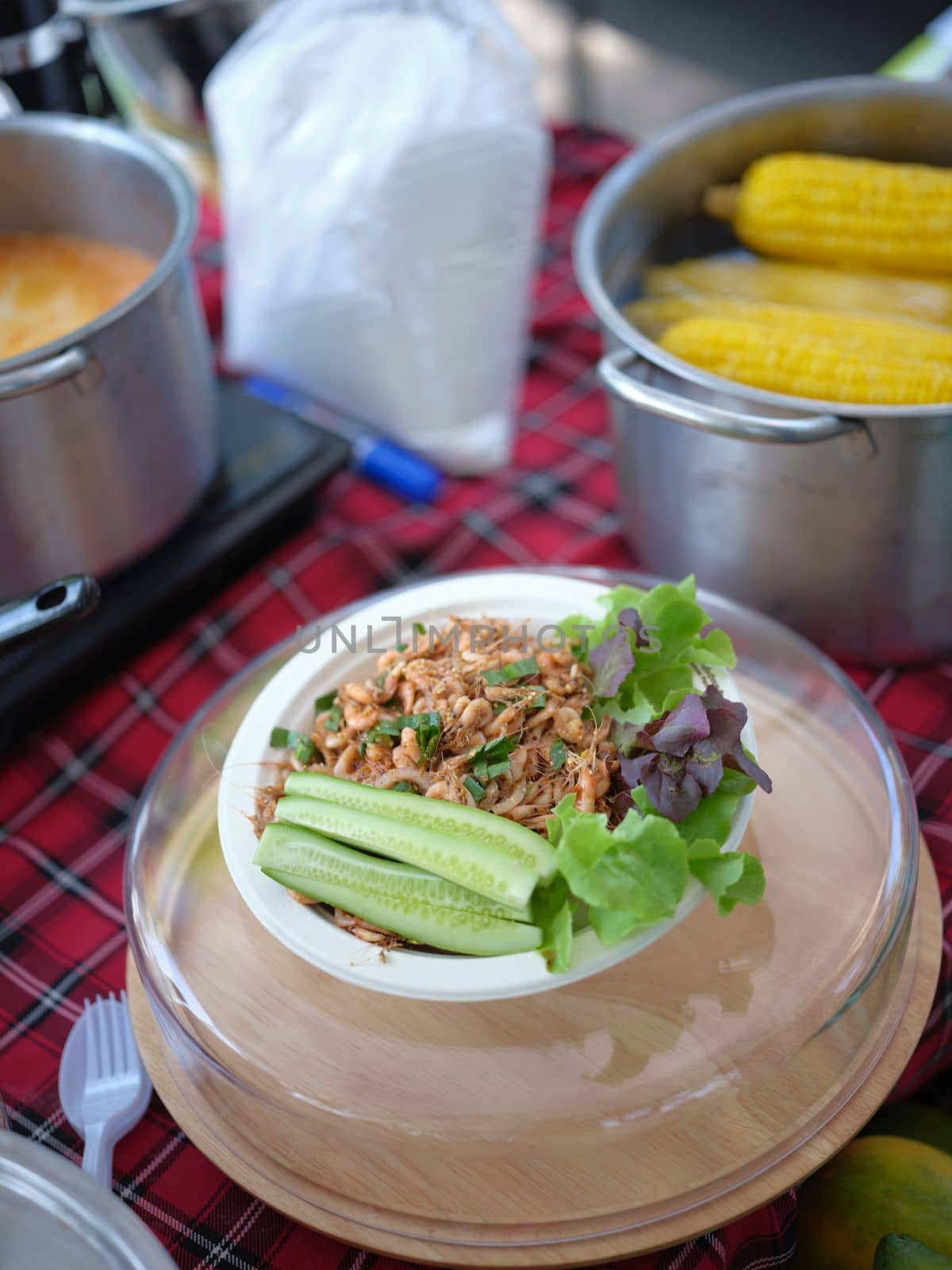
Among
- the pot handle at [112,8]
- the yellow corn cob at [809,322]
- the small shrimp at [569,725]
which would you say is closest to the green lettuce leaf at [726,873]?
the small shrimp at [569,725]

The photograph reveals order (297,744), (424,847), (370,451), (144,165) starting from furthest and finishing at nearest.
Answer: (370,451), (144,165), (297,744), (424,847)

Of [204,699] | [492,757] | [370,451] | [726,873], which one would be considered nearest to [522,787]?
[492,757]

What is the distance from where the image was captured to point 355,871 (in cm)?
63

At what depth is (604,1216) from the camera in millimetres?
588

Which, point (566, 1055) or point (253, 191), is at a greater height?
point (253, 191)

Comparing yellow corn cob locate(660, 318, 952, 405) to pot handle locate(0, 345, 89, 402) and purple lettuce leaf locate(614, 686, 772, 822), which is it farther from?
pot handle locate(0, 345, 89, 402)

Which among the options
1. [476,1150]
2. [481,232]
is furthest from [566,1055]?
[481,232]

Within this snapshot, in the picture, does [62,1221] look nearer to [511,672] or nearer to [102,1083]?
[102,1083]

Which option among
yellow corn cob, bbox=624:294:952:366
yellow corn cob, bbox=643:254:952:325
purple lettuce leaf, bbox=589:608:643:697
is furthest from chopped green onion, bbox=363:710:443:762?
yellow corn cob, bbox=643:254:952:325

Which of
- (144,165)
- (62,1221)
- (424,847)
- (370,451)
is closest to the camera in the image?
(62,1221)

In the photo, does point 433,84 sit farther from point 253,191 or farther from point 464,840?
point 464,840

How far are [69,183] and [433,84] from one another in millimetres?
343

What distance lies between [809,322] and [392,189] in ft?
1.31

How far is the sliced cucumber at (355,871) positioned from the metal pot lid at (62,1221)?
0.60 feet
